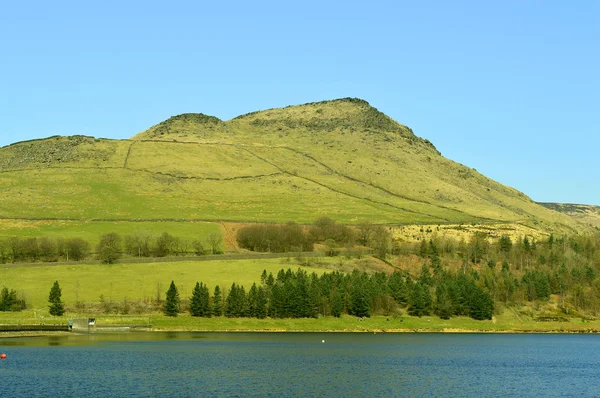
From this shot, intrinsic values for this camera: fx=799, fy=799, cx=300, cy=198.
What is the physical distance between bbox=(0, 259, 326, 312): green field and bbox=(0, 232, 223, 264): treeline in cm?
983

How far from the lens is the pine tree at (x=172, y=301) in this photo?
474 feet

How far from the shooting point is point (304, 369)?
92.6m

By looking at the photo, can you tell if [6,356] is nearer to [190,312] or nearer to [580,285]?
[190,312]

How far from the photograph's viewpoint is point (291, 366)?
312ft

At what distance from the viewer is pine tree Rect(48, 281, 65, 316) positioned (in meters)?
141

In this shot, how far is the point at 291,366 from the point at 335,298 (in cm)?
5834

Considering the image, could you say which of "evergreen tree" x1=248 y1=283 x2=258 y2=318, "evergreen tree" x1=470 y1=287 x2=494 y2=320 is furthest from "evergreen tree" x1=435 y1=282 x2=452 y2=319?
"evergreen tree" x1=248 y1=283 x2=258 y2=318

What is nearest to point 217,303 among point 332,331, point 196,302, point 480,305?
point 196,302

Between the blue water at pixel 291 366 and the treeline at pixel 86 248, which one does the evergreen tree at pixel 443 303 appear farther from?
the treeline at pixel 86 248

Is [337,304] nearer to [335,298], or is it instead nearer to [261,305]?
[335,298]

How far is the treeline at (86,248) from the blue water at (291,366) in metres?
51.4

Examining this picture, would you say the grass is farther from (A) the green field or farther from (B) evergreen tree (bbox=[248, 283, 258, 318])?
(A) the green field

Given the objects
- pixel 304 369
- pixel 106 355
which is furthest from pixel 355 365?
pixel 106 355

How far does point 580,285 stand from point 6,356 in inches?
Answer: 5034
